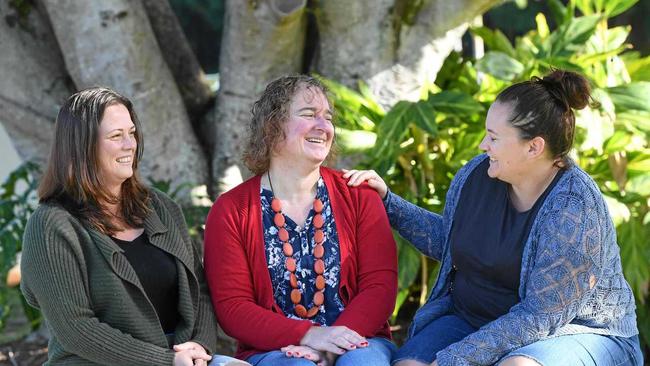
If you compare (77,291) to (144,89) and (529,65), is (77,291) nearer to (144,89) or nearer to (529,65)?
(144,89)

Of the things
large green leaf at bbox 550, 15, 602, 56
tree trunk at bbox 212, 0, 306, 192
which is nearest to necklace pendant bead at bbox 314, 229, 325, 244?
tree trunk at bbox 212, 0, 306, 192

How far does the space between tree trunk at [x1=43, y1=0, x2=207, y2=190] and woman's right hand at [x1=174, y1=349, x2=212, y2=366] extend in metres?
2.03

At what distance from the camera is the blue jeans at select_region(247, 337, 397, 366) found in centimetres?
308

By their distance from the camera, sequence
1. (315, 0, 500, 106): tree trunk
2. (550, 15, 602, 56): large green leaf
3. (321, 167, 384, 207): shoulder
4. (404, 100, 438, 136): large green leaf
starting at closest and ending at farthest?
(321, 167, 384, 207): shoulder < (404, 100, 438, 136): large green leaf < (550, 15, 602, 56): large green leaf < (315, 0, 500, 106): tree trunk

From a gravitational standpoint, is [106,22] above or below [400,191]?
A: above

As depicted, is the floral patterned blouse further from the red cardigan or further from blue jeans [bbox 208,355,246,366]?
blue jeans [bbox 208,355,246,366]

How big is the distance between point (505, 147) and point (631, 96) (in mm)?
1683

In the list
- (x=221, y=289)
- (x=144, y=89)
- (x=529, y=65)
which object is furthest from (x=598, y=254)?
(x=144, y=89)

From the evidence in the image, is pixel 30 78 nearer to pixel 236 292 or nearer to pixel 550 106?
pixel 236 292

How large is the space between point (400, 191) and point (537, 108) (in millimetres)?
1932

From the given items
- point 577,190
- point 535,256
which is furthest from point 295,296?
point 577,190

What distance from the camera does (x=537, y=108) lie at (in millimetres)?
3055

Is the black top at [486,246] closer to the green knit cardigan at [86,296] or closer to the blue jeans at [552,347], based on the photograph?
the blue jeans at [552,347]

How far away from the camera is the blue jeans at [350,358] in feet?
10.1
